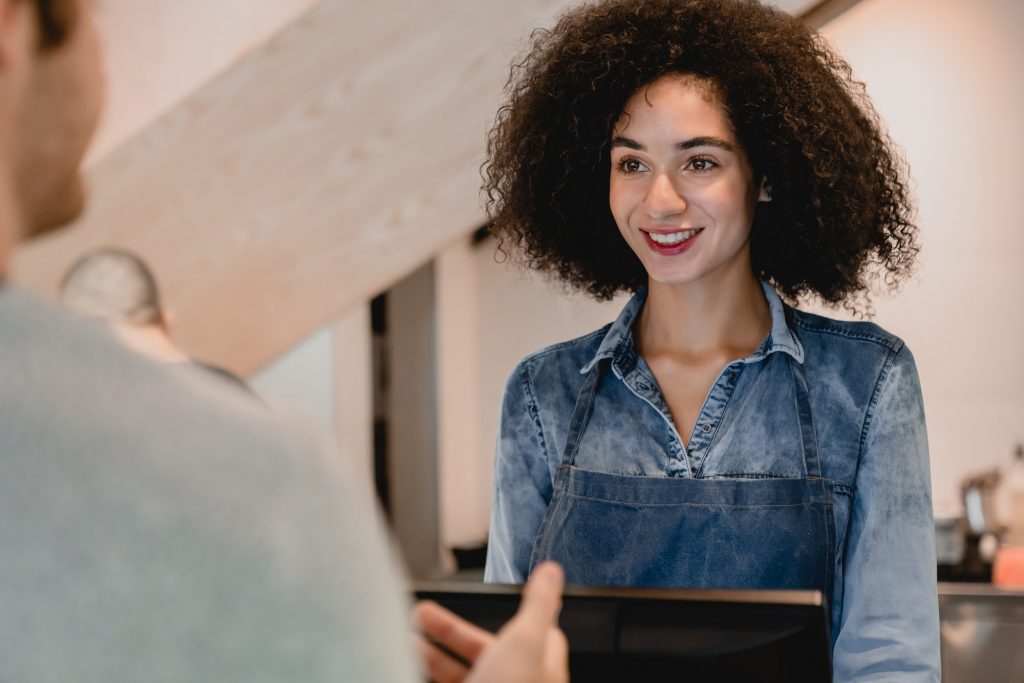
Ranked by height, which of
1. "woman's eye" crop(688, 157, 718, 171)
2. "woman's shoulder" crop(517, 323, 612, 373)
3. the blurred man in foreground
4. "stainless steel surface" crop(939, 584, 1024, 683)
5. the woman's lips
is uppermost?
"woman's eye" crop(688, 157, 718, 171)

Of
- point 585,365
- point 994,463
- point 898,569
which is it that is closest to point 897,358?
point 898,569

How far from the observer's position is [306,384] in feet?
13.5

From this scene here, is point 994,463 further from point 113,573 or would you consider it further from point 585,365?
point 113,573

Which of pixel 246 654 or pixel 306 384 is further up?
pixel 306 384

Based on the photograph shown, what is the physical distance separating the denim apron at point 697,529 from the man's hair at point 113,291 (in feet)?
5.22

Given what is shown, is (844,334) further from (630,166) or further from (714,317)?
(630,166)

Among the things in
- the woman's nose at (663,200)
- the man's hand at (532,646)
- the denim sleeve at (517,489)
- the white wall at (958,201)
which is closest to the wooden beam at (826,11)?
the white wall at (958,201)

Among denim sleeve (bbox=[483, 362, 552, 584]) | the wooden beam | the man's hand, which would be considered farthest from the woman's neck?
the wooden beam

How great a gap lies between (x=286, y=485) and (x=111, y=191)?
326cm

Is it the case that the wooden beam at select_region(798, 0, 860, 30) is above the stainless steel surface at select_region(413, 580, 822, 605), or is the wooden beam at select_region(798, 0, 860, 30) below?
above

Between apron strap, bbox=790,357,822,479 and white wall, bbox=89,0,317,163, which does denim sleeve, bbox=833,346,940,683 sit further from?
white wall, bbox=89,0,317,163

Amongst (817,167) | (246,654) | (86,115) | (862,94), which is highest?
(862,94)

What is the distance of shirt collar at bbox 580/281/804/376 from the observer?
4.80 ft

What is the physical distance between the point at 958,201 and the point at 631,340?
8.43ft
